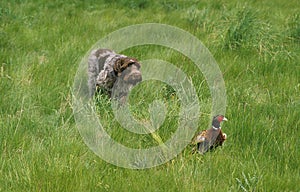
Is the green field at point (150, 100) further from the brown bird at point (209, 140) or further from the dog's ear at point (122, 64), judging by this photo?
the dog's ear at point (122, 64)

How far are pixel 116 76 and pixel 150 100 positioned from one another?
1.25 ft

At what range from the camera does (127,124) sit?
3.66m

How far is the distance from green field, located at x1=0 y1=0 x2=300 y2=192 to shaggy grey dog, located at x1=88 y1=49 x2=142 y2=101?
0.65 ft

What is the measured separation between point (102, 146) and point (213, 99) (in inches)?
52.9

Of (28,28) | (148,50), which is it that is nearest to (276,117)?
(148,50)

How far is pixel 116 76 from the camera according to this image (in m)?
4.29

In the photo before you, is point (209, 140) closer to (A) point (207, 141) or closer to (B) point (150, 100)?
(A) point (207, 141)

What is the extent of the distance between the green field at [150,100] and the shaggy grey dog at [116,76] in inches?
7.8

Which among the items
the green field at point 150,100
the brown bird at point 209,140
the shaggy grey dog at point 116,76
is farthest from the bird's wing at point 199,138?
the shaggy grey dog at point 116,76

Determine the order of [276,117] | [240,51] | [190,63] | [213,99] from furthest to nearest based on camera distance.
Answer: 1. [240,51]
2. [190,63]
3. [213,99]
4. [276,117]

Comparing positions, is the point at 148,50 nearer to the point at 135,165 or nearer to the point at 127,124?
the point at 127,124

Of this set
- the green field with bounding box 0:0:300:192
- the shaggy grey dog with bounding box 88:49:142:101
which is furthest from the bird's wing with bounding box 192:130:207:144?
the shaggy grey dog with bounding box 88:49:142:101

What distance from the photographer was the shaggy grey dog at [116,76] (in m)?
4.20

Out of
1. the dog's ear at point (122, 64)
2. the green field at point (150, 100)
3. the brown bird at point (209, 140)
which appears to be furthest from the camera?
the dog's ear at point (122, 64)
